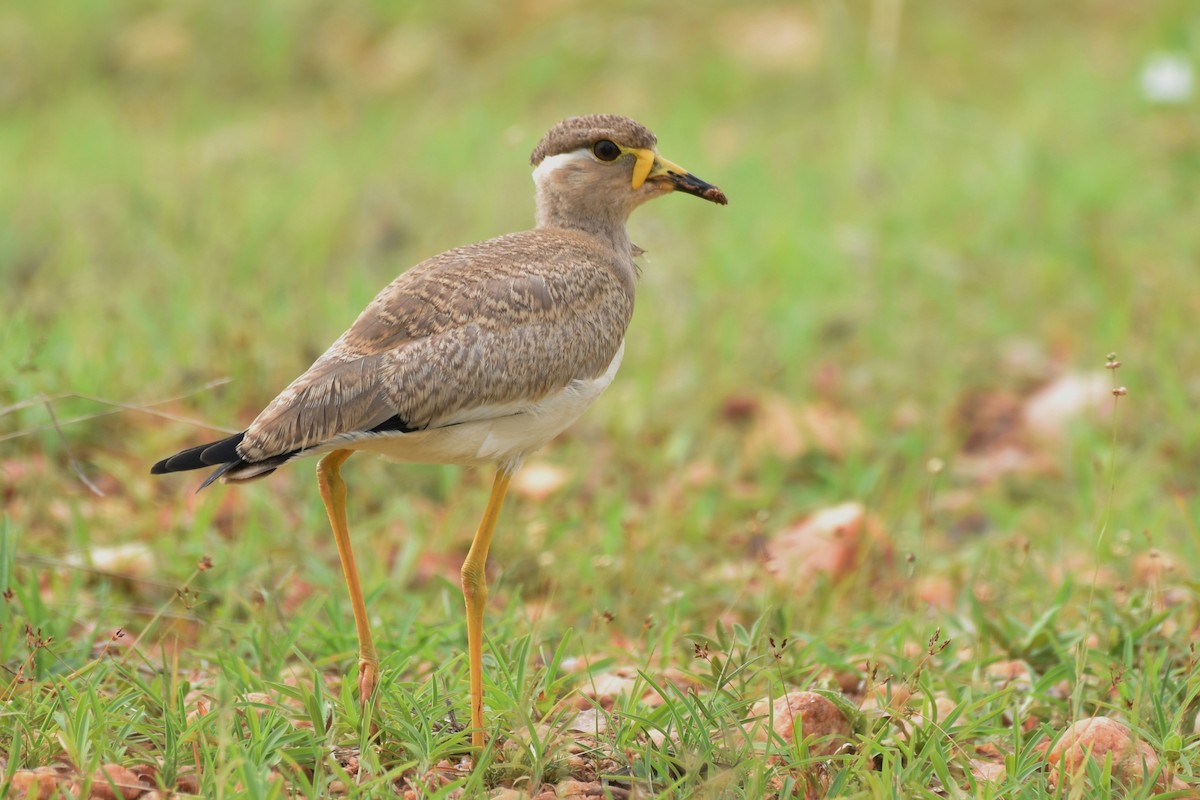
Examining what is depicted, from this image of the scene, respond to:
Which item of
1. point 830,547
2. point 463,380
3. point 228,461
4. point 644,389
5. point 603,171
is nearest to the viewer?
point 228,461

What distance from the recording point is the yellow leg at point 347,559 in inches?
125

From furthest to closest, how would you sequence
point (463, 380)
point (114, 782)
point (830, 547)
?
point (830, 547), point (463, 380), point (114, 782)

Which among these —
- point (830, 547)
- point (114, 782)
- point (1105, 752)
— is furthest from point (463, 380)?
point (830, 547)

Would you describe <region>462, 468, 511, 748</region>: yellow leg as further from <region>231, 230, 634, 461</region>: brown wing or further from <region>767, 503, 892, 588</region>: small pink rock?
<region>767, 503, 892, 588</region>: small pink rock

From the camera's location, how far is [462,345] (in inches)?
126

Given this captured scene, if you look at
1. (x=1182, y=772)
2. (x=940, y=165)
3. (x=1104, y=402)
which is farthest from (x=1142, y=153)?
(x=1182, y=772)

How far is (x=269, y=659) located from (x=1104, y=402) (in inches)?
134

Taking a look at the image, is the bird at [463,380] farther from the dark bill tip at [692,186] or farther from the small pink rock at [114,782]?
the small pink rock at [114,782]

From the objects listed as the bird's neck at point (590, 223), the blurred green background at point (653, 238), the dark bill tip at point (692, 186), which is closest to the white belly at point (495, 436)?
the bird's neck at point (590, 223)

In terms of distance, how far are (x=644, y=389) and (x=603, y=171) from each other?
1879mm

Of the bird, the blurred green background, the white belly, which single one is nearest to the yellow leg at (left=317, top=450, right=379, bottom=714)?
the bird

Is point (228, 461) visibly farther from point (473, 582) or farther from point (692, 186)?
point (692, 186)

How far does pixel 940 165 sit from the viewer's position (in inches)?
305

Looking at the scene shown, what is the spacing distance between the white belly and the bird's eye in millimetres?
690
